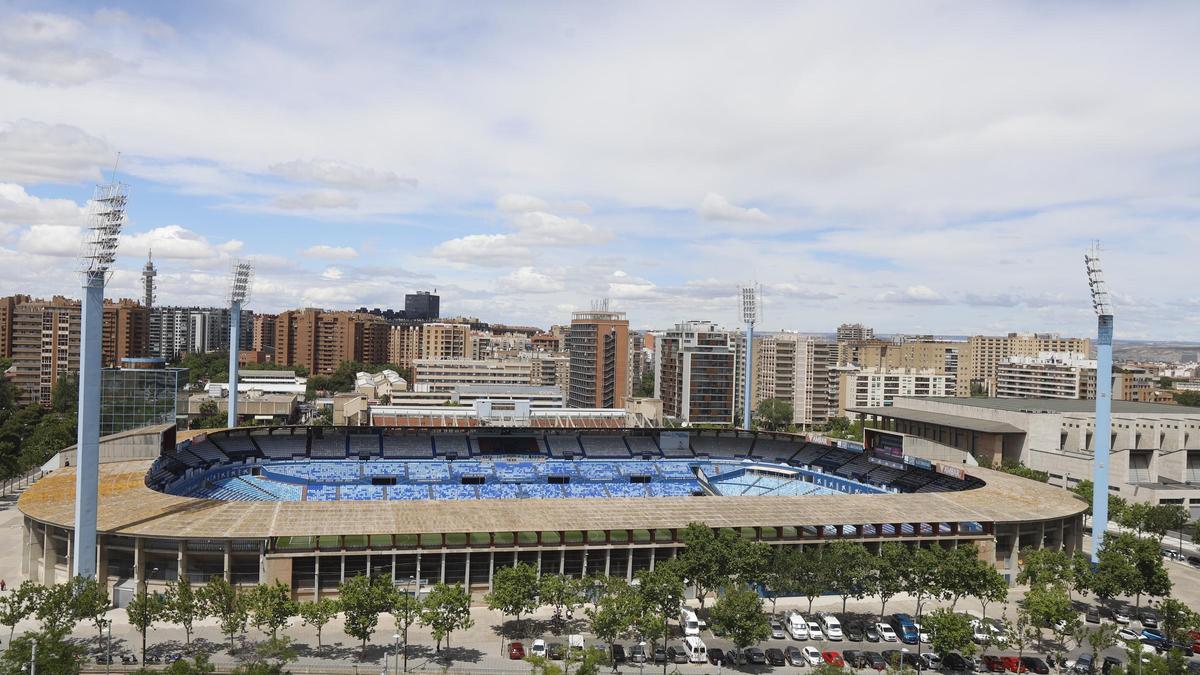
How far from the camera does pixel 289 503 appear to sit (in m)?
49.8

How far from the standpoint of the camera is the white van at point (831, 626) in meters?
39.8

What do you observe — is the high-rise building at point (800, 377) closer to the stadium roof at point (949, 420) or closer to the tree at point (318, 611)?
the stadium roof at point (949, 420)

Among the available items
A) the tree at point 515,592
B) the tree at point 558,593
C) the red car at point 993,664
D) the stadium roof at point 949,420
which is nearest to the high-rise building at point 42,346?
the tree at point 515,592

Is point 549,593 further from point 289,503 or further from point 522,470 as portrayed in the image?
point 522,470

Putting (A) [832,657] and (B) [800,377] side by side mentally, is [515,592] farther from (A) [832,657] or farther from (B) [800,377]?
(B) [800,377]

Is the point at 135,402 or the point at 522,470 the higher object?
the point at 135,402

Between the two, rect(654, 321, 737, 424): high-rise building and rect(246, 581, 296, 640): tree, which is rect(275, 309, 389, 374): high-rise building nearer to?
rect(654, 321, 737, 424): high-rise building

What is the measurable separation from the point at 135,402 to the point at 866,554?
54.9 metres

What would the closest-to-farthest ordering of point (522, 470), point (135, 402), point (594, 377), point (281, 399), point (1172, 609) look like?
point (1172, 609) → point (135, 402) → point (522, 470) → point (281, 399) → point (594, 377)

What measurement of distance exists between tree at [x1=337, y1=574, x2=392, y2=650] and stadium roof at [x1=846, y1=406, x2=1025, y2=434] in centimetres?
6948

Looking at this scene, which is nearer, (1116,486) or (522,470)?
(1116,486)

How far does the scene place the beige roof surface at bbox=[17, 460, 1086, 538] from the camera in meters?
44.2

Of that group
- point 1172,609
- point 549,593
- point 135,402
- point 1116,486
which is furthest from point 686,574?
point 1116,486

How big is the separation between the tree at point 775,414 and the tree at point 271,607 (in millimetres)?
113576
